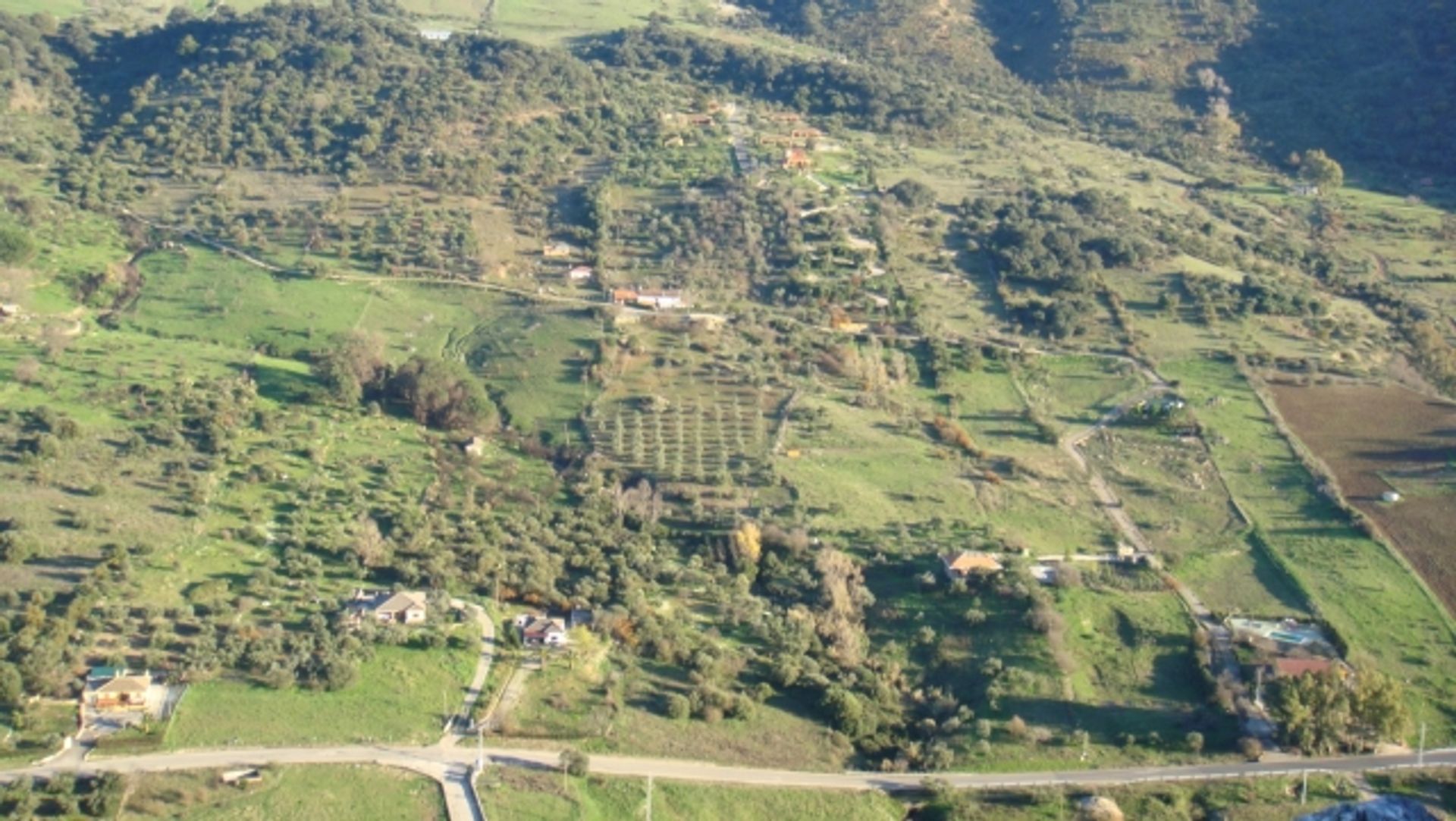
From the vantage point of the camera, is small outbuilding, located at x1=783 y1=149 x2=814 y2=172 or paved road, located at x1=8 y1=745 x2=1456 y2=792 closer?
paved road, located at x1=8 y1=745 x2=1456 y2=792

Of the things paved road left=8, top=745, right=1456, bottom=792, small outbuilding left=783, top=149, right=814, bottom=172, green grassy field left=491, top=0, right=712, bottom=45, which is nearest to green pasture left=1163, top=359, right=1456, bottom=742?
paved road left=8, top=745, right=1456, bottom=792

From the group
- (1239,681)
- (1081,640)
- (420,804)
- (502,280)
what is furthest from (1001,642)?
(502,280)

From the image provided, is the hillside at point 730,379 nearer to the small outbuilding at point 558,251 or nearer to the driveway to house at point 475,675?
the small outbuilding at point 558,251

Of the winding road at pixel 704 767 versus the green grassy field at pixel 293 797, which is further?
the winding road at pixel 704 767

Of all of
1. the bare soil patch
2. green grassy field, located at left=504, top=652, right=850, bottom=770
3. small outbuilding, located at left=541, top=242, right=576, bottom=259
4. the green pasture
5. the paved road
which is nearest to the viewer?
the paved road

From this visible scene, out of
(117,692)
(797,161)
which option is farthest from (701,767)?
(797,161)

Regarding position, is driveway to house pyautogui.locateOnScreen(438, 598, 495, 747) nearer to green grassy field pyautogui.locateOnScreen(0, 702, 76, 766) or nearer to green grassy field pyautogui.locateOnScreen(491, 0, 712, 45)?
green grassy field pyautogui.locateOnScreen(0, 702, 76, 766)

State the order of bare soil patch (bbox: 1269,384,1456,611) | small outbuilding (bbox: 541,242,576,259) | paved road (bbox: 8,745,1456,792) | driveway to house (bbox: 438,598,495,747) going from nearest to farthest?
1. paved road (bbox: 8,745,1456,792)
2. driveway to house (bbox: 438,598,495,747)
3. bare soil patch (bbox: 1269,384,1456,611)
4. small outbuilding (bbox: 541,242,576,259)

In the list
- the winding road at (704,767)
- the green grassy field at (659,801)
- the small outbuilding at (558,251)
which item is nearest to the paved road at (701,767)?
the winding road at (704,767)

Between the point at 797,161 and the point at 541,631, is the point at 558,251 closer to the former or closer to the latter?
the point at 797,161
